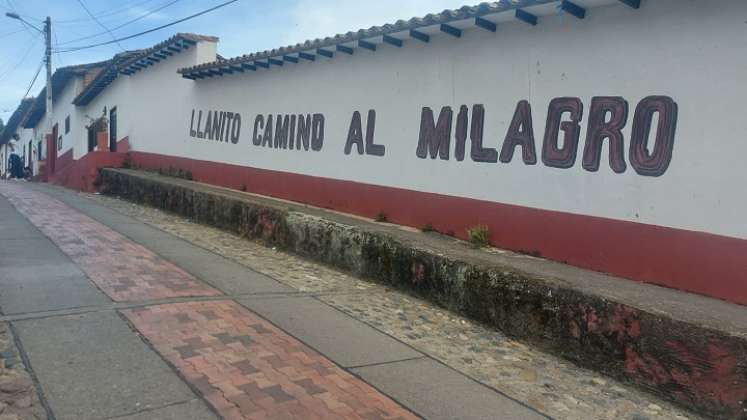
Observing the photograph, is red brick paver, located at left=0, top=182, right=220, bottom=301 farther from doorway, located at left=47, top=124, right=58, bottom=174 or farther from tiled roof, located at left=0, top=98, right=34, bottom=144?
tiled roof, located at left=0, top=98, right=34, bottom=144

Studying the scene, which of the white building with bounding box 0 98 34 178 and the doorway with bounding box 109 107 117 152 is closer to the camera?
the doorway with bounding box 109 107 117 152

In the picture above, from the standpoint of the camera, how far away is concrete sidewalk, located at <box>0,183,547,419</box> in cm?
341

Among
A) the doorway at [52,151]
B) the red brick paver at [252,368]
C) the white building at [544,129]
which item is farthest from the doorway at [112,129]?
the red brick paver at [252,368]

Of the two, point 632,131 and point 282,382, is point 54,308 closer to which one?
point 282,382

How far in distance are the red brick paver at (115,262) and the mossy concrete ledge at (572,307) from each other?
1.90 meters

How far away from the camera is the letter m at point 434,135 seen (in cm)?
731

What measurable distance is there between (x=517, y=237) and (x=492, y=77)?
1.89m

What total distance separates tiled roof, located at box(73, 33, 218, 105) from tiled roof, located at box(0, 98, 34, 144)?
11282mm

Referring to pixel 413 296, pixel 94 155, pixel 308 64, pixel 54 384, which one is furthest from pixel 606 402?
pixel 94 155

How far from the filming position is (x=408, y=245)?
6254 mm

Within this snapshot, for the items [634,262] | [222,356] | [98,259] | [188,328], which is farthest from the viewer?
[98,259]

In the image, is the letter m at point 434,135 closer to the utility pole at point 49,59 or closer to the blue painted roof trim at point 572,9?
the blue painted roof trim at point 572,9

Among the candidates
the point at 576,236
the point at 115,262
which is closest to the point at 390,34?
the point at 576,236

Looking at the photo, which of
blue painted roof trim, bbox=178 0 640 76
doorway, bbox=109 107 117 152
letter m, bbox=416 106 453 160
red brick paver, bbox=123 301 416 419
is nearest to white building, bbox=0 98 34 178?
doorway, bbox=109 107 117 152
